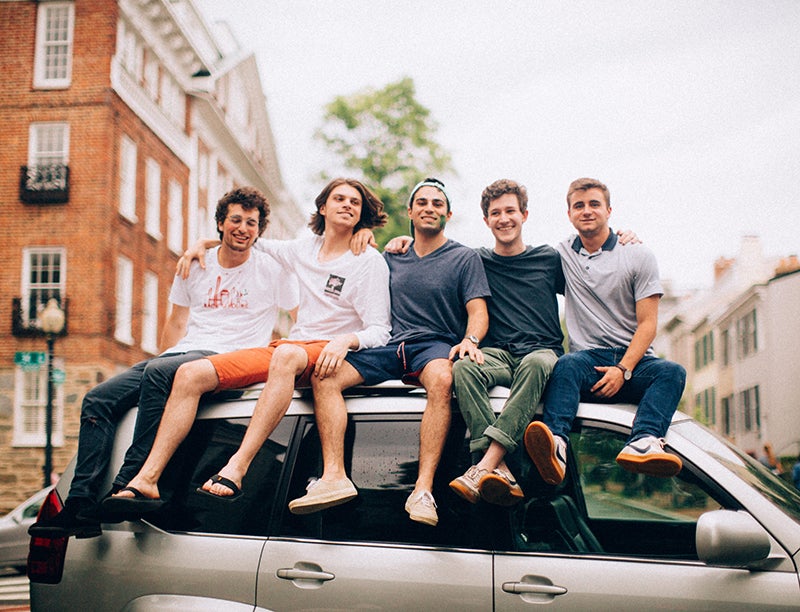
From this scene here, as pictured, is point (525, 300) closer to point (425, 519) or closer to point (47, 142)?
point (425, 519)

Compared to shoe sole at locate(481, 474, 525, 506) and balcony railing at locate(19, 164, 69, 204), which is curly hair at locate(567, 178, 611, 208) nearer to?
shoe sole at locate(481, 474, 525, 506)

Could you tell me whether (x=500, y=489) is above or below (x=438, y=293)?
below

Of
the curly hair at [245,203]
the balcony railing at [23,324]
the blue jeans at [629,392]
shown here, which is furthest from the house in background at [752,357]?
the blue jeans at [629,392]

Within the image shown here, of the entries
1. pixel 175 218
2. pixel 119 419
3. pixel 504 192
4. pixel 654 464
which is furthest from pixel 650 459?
pixel 175 218

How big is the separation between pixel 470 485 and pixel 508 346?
1.11 m

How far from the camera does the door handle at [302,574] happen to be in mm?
3441

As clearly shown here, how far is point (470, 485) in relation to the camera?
3.36 metres

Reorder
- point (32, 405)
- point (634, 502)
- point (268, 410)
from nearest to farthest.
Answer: point (268, 410) → point (634, 502) → point (32, 405)

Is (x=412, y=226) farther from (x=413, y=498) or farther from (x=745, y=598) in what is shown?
(x=745, y=598)

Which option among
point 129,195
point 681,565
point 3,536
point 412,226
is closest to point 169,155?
point 129,195

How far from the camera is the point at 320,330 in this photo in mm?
4668

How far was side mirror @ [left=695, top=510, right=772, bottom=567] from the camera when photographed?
3.00 meters

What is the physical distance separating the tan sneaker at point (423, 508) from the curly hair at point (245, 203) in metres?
→ 2.42

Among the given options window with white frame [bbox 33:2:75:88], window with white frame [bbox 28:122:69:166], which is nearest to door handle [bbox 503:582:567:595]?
window with white frame [bbox 28:122:69:166]
